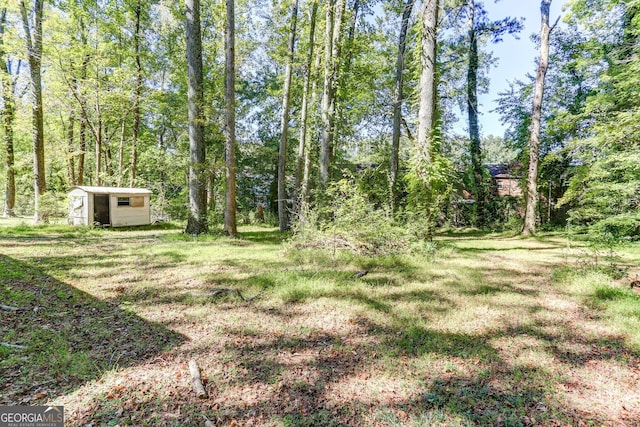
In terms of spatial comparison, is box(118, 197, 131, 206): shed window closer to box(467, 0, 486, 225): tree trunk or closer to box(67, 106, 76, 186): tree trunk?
box(67, 106, 76, 186): tree trunk

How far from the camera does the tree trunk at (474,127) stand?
1563 cm

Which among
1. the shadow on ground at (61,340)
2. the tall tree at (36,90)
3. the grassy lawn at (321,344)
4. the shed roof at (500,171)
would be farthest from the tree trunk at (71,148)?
the shed roof at (500,171)

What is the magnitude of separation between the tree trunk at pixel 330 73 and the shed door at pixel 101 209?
30.4ft

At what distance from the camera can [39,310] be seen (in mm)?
3600

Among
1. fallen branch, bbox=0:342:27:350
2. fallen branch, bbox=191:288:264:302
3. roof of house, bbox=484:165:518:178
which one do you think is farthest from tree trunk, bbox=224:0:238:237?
roof of house, bbox=484:165:518:178

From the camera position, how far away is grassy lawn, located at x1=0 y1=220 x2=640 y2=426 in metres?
2.13

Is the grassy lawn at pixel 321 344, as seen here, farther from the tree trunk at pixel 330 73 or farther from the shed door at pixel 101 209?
the shed door at pixel 101 209

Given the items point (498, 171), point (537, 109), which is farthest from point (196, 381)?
point (498, 171)

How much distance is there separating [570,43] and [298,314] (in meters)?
20.5

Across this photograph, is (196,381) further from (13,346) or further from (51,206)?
(51,206)

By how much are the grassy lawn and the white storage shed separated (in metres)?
6.60

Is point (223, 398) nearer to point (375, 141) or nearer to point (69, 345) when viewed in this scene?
point (69, 345)

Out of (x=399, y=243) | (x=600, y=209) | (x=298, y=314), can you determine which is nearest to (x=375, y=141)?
(x=399, y=243)

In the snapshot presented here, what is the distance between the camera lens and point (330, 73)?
29.6 ft
